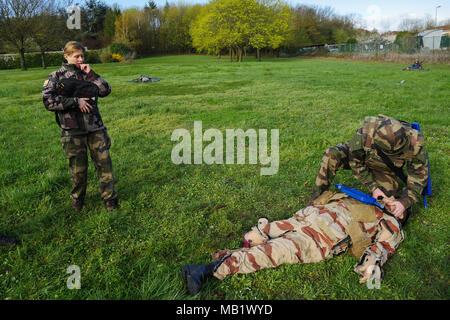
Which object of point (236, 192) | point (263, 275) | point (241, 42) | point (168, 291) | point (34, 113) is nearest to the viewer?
point (168, 291)

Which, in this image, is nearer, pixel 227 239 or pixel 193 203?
pixel 227 239

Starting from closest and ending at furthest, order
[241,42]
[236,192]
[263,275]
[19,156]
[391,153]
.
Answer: [263,275], [391,153], [236,192], [19,156], [241,42]

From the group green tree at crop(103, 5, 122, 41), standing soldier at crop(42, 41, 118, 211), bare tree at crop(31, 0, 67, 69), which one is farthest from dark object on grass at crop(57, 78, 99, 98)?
green tree at crop(103, 5, 122, 41)

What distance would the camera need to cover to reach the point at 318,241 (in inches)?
122

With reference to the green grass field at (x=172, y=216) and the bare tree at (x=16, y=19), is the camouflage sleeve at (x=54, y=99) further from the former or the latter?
the bare tree at (x=16, y=19)

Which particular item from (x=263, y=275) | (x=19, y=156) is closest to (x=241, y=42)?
(x=19, y=156)

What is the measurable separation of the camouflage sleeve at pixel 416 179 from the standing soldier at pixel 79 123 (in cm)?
382

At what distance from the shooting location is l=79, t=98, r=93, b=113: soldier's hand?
12.0ft

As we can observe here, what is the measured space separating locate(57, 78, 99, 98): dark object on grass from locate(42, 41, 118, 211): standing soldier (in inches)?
1.5

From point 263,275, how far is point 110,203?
7.93 feet

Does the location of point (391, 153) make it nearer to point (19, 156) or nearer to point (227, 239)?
point (227, 239)

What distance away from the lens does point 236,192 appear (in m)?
4.67

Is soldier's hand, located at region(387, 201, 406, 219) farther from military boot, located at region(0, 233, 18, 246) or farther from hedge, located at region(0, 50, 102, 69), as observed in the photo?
hedge, located at region(0, 50, 102, 69)

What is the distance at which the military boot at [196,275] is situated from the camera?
2680 mm
